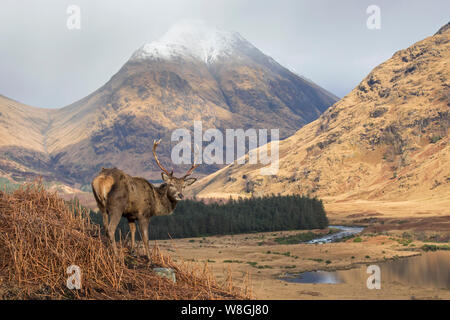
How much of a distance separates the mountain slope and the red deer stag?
351ft

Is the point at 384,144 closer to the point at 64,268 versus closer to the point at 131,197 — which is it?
the point at 131,197

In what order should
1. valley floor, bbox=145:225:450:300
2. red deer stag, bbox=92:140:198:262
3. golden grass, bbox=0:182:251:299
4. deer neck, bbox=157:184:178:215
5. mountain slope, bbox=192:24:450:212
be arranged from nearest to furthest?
golden grass, bbox=0:182:251:299 → red deer stag, bbox=92:140:198:262 → deer neck, bbox=157:184:178:215 → valley floor, bbox=145:225:450:300 → mountain slope, bbox=192:24:450:212

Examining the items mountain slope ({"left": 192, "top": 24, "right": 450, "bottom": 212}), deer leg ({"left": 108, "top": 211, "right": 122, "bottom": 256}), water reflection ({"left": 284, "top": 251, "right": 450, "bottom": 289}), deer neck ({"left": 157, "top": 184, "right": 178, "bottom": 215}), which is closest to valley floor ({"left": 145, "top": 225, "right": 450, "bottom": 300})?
water reflection ({"left": 284, "top": 251, "right": 450, "bottom": 289})

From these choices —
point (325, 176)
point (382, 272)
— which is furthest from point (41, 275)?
point (325, 176)

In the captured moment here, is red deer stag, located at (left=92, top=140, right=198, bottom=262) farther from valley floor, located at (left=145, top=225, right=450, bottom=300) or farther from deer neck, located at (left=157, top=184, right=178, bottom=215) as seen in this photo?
valley floor, located at (left=145, top=225, right=450, bottom=300)

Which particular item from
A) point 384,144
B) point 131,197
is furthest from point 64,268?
point 384,144

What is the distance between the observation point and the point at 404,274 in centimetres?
3791

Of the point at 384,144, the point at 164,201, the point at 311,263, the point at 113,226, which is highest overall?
the point at 384,144

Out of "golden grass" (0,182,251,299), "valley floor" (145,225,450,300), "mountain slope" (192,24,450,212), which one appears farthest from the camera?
"mountain slope" (192,24,450,212)

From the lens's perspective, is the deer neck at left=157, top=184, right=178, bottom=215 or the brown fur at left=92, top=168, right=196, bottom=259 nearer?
the brown fur at left=92, top=168, right=196, bottom=259

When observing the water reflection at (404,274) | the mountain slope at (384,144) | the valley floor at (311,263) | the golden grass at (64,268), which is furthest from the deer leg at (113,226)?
the mountain slope at (384,144)

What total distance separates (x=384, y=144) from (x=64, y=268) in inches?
5749

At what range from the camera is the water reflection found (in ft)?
114
